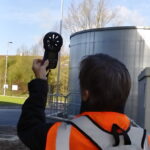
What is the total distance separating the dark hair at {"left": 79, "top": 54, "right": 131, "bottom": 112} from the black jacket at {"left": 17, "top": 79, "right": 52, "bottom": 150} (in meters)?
0.22

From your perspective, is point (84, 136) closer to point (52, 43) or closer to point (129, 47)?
point (52, 43)

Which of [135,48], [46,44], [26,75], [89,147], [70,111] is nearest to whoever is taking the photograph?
[89,147]

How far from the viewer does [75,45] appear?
19453 millimetres

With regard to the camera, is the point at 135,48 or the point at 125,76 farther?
the point at 135,48

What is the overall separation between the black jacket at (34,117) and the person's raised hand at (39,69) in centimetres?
3

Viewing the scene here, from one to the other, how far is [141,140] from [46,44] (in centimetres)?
73

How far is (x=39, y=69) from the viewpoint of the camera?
86.9 inches

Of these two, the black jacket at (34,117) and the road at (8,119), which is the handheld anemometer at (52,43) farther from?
the road at (8,119)

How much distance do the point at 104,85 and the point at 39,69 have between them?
38cm

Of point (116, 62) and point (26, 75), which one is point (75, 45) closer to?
point (116, 62)

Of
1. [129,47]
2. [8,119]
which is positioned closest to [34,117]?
[129,47]

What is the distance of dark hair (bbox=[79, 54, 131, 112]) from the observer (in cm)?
200

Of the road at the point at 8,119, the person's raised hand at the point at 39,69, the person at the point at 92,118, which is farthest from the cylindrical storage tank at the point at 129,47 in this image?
the person at the point at 92,118

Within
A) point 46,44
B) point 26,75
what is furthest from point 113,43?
point 26,75
